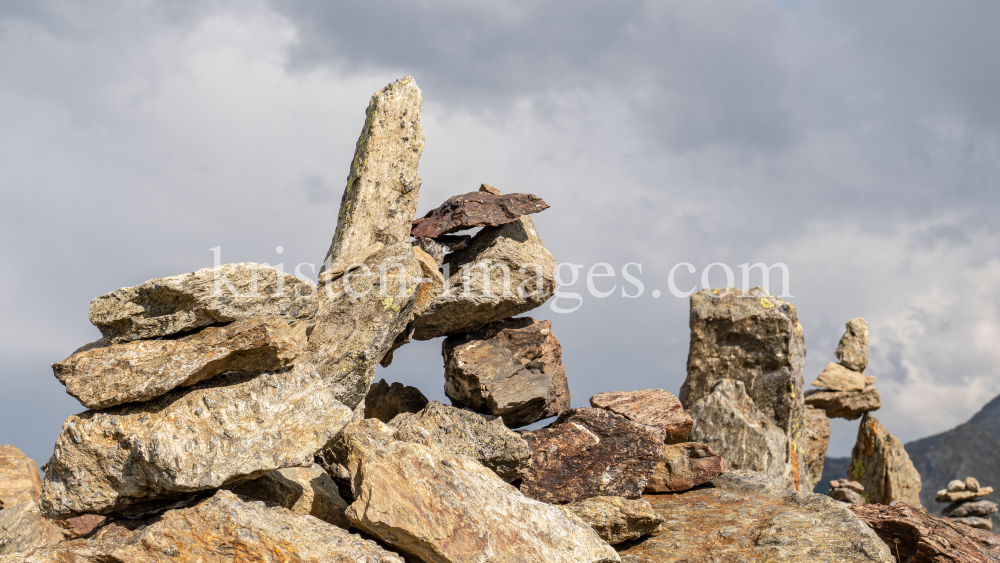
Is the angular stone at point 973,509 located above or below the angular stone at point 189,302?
below

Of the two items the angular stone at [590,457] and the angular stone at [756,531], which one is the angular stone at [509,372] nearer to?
the angular stone at [590,457]

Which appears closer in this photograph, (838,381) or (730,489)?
(730,489)

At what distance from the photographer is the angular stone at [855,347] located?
99.0 ft

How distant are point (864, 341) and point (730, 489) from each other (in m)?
20.9

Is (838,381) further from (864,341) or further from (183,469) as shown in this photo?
(183,469)

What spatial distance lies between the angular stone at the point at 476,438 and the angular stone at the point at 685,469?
2.90 meters

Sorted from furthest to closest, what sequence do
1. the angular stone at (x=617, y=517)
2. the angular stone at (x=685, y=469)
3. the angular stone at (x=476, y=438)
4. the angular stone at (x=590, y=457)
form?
the angular stone at (x=685, y=469)
the angular stone at (x=590, y=457)
the angular stone at (x=476, y=438)
the angular stone at (x=617, y=517)

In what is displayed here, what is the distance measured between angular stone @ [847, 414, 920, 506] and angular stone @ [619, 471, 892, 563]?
2086cm

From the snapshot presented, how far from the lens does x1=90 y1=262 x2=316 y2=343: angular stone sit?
908 cm

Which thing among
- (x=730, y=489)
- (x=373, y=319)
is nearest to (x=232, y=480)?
(x=373, y=319)

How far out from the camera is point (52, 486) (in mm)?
8984

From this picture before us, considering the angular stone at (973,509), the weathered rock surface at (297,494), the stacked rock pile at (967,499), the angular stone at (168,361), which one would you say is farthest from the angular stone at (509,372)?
the angular stone at (973,509)

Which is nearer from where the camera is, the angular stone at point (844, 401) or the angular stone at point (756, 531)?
the angular stone at point (756, 531)

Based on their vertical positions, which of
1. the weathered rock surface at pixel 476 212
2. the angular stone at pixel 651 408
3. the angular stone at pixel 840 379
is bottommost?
the angular stone at pixel 651 408
